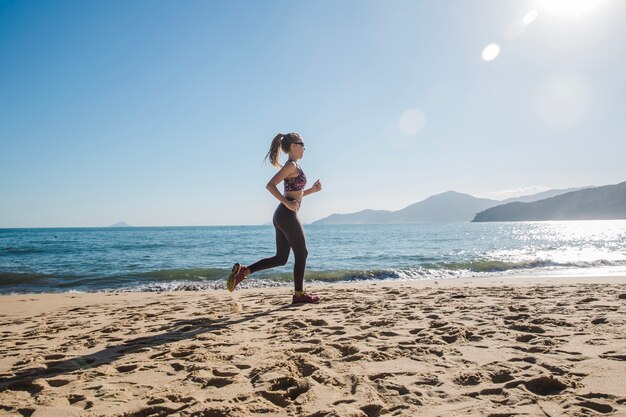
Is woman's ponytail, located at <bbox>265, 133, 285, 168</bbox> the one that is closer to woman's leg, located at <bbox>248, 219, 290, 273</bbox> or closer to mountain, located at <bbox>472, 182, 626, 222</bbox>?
woman's leg, located at <bbox>248, 219, 290, 273</bbox>

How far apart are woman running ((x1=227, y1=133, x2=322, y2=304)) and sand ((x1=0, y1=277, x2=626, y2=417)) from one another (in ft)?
2.02

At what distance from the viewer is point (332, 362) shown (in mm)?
2793

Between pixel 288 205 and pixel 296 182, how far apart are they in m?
0.36

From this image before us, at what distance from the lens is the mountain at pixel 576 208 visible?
4478 inches

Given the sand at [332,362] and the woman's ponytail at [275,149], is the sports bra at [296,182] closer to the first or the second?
the woman's ponytail at [275,149]

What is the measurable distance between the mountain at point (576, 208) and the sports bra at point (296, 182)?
138030mm

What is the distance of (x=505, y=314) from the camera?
4242mm

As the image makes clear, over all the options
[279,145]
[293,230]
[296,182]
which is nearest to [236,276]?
[293,230]

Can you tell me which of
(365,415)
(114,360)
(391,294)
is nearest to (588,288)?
(391,294)

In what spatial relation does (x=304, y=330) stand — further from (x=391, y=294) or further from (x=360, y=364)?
(x=391, y=294)

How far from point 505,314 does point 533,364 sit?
69.5 inches

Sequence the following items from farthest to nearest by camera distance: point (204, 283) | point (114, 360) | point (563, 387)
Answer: point (204, 283), point (114, 360), point (563, 387)

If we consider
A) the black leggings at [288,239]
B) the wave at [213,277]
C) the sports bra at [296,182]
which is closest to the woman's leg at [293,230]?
the black leggings at [288,239]

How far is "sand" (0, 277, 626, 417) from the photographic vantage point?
2.12 meters
